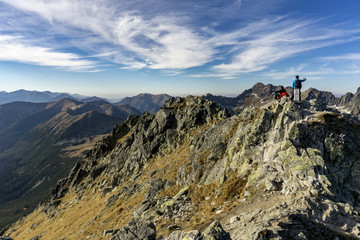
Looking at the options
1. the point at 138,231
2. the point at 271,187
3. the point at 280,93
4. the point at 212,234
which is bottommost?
the point at 138,231

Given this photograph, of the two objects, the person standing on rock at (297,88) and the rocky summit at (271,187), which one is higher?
the person standing on rock at (297,88)

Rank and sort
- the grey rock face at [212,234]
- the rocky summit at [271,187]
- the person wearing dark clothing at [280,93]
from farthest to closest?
the person wearing dark clothing at [280,93], the rocky summit at [271,187], the grey rock face at [212,234]

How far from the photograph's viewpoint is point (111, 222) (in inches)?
1282

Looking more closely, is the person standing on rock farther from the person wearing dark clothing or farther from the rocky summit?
the person wearing dark clothing

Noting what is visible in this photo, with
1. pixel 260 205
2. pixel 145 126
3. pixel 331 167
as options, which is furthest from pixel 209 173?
pixel 145 126

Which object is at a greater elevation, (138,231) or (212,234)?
(212,234)

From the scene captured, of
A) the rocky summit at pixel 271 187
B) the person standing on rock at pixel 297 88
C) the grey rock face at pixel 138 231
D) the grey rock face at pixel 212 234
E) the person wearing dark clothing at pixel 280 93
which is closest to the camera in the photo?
the grey rock face at pixel 212 234

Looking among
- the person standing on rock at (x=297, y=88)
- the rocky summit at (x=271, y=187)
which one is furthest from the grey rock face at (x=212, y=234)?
the person standing on rock at (x=297, y=88)

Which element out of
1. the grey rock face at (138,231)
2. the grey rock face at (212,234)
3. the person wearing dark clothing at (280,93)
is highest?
the person wearing dark clothing at (280,93)

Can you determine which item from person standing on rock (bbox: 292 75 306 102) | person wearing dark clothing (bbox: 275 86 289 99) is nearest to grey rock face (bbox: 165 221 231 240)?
person standing on rock (bbox: 292 75 306 102)

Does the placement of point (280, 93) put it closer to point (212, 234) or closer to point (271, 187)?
point (271, 187)

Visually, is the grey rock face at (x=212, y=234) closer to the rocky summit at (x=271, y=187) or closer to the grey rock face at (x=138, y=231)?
the rocky summit at (x=271, y=187)

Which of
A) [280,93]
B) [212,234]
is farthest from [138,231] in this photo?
[280,93]

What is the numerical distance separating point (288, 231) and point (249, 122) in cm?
2161
